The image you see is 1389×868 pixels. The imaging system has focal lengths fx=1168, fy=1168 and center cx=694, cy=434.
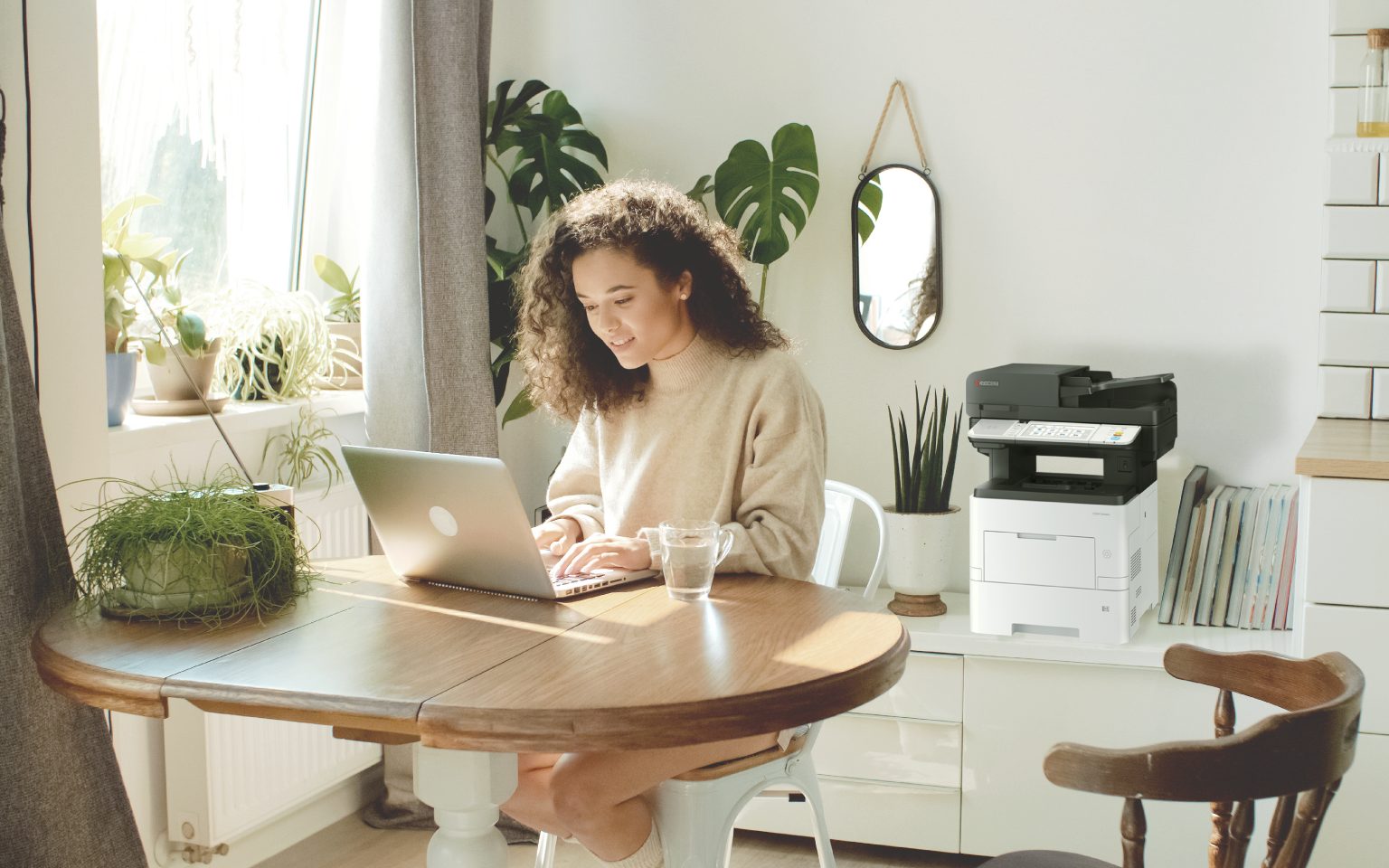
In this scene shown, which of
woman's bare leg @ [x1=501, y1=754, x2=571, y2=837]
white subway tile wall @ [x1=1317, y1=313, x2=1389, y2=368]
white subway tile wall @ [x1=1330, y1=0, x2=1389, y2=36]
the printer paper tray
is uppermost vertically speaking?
white subway tile wall @ [x1=1330, y1=0, x2=1389, y2=36]

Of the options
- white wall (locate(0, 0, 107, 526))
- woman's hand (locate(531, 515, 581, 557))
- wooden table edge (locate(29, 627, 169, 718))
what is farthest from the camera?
woman's hand (locate(531, 515, 581, 557))

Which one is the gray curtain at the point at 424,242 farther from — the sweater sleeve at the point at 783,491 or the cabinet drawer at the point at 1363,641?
the cabinet drawer at the point at 1363,641

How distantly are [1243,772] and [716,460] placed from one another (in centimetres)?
106

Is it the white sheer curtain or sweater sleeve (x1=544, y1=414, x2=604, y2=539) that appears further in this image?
the white sheer curtain

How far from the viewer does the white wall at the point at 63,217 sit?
5.66ft

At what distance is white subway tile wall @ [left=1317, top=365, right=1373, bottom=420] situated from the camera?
2592 mm

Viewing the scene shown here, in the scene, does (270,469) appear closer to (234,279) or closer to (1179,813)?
(234,279)

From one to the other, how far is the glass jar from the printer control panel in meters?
0.84

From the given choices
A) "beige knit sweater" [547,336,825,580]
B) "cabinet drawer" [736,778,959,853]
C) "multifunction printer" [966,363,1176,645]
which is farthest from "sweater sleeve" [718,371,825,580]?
"cabinet drawer" [736,778,959,853]

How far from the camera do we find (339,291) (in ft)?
9.46

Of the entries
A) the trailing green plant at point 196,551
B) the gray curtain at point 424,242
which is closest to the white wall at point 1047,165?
the gray curtain at point 424,242

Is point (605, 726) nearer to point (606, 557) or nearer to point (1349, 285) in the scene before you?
point (606, 557)

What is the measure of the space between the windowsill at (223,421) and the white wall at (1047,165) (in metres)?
1.04

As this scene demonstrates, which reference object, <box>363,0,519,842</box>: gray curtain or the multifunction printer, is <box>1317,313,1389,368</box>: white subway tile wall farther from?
<box>363,0,519,842</box>: gray curtain
